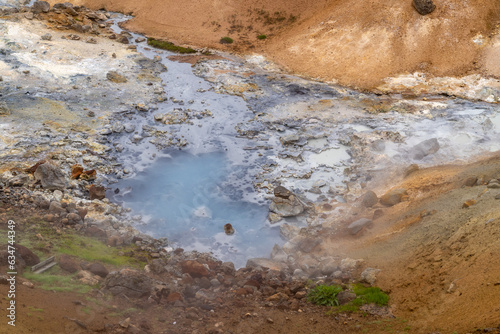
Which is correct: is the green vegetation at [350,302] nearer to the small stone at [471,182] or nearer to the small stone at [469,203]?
the small stone at [469,203]

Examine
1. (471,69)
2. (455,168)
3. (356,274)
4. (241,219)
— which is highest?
(471,69)

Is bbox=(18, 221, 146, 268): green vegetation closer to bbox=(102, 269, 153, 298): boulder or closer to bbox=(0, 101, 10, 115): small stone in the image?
bbox=(102, 269, 153, 298): boulder

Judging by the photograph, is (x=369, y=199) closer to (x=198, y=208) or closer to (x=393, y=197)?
(x=393, y=197)

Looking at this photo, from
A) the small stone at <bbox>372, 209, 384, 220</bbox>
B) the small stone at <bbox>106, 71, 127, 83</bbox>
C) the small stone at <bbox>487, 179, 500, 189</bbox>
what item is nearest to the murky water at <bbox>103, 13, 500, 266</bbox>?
the small stone at <bbox>372, 209, 384, 220</bbox>

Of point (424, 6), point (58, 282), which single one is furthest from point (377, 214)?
point (424, 6)

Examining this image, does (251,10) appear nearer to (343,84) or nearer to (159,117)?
(343,84)

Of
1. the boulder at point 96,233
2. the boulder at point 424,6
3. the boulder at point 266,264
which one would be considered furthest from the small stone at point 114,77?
the boulder at point 424,6

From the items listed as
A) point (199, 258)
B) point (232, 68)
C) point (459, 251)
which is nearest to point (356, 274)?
point (459, 251)
